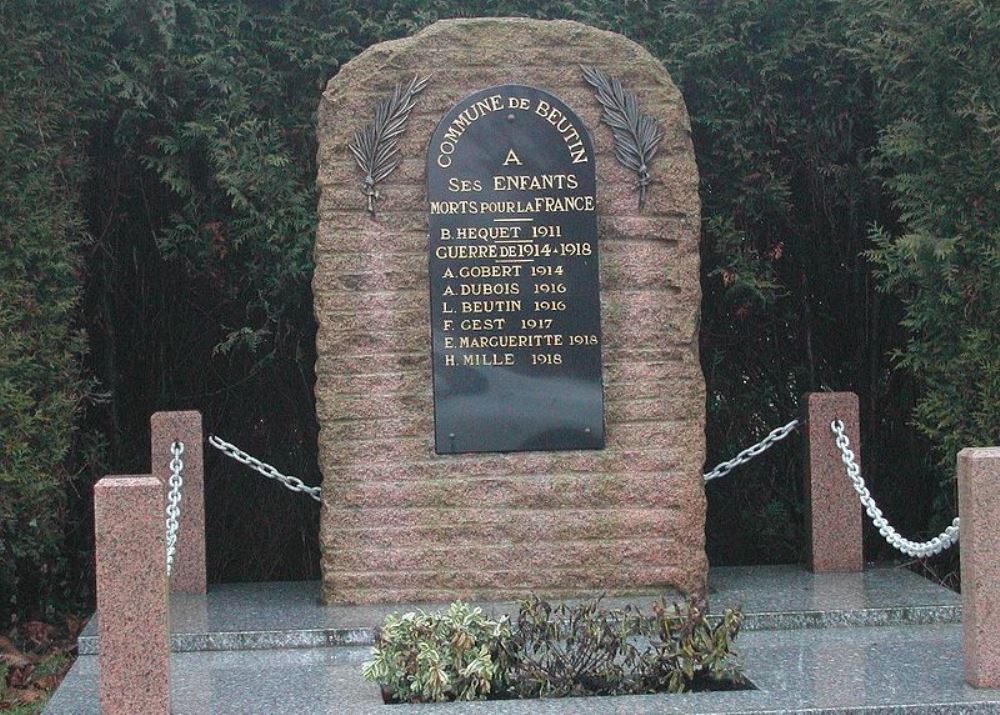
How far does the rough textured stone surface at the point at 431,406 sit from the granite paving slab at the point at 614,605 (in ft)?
0.63

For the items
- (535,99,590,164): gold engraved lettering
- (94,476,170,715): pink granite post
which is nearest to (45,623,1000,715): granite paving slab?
(94,476,170,715): pink granite post

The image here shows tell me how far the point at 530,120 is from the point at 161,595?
2.86m

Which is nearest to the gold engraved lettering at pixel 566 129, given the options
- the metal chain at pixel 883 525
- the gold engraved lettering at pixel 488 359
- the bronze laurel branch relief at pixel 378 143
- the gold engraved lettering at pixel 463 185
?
the gold engraved lettering at pixel 463 185

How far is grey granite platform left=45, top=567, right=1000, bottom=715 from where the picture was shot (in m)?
4.68

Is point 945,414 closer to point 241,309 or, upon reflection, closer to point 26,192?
point 241,309

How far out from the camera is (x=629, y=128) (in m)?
6.36

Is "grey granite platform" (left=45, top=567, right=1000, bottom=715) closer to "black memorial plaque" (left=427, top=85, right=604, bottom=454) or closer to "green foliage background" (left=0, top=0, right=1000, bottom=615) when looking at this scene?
"black memorial plaque" (left=427, top=85, right=604, bottom=454)

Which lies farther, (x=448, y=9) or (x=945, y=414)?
(x=448, y=9)

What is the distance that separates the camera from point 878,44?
6766 millimetres

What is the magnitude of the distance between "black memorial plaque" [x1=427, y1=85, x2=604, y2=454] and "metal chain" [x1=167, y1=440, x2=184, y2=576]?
119cm

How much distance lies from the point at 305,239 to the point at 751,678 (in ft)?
10.9

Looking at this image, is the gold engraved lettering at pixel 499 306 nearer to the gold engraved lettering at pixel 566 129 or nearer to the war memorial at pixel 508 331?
the war memorial at pixel 508 331

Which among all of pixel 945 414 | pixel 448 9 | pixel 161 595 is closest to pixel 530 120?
pixel 448 9

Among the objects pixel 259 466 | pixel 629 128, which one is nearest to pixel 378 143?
pixel 629 128
